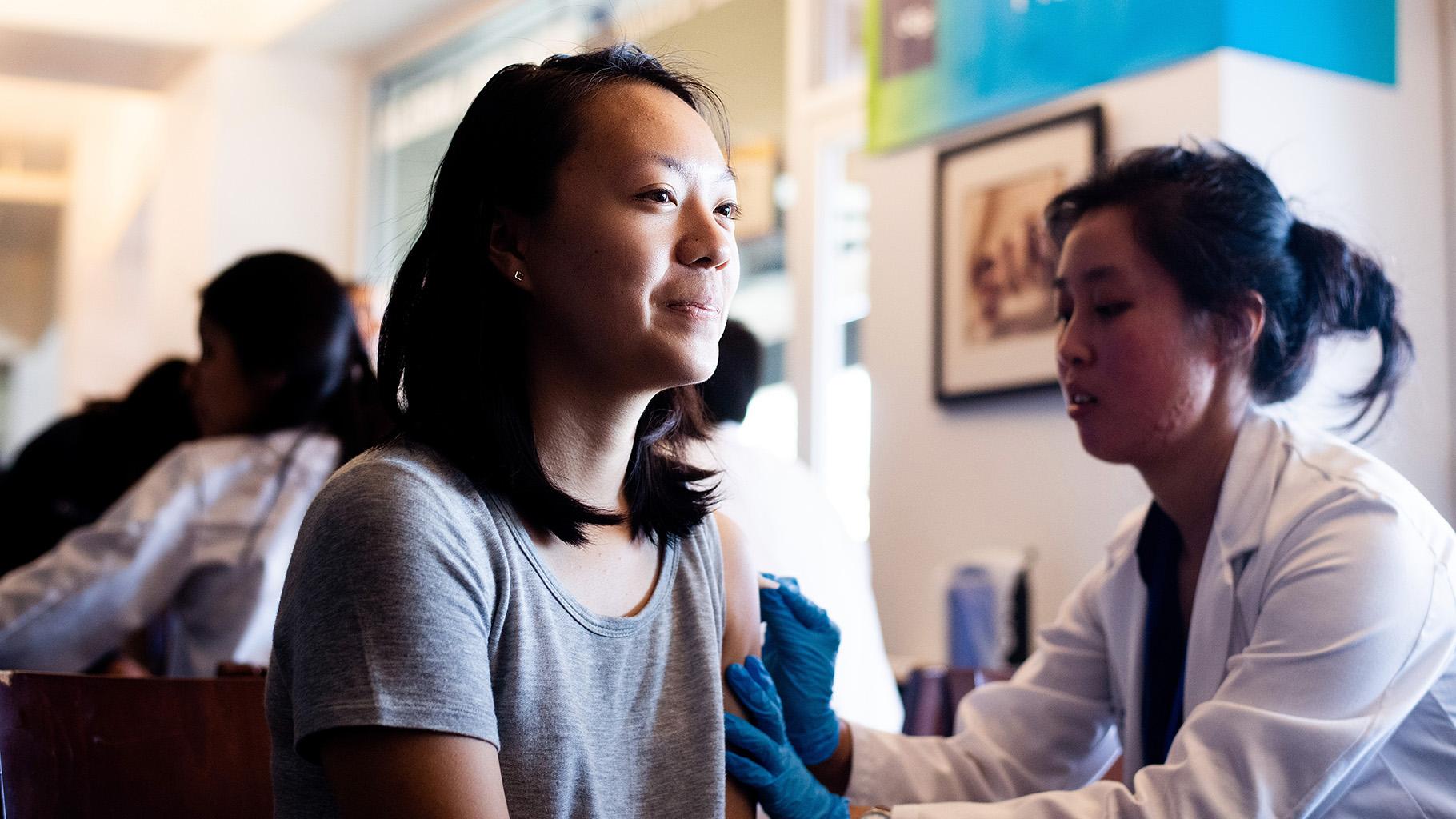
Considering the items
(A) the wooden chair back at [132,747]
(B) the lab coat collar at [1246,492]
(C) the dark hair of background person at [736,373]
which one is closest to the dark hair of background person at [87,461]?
(C) the dark hair of background person at [736,373]

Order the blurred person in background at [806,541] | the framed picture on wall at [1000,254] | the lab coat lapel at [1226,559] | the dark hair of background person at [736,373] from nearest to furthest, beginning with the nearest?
the lab coat lapel at [1226,559], the blurred person in background at [806,541], the dark hair of background person at [736,373], the framed picture on wall at [1000,254]

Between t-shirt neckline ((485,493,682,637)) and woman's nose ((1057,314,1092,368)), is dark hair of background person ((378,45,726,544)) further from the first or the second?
woman's nose ((1057,314,1092,368))

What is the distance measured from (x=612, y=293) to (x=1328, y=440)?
2.75 feet

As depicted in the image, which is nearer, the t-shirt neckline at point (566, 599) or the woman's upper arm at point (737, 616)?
the t-shirt neckline at point (566, 599)

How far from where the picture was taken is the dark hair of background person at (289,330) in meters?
2.24

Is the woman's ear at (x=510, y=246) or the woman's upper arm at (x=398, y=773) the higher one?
the woman's ear at (x=510, y=246)

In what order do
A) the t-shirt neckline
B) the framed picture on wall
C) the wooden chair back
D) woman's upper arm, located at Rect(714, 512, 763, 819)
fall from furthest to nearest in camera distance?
the framed picture on wall → woman's upper arm, located at Rect(714, 512, 763, 819) → the wooden chair back → the t-shirt neckline

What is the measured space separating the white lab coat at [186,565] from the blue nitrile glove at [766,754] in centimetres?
102

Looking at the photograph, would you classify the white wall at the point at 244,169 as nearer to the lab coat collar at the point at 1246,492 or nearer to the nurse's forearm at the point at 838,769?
the nurse's forearm at the point at 838,769

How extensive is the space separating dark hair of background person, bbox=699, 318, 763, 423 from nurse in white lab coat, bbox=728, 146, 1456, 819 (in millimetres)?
866

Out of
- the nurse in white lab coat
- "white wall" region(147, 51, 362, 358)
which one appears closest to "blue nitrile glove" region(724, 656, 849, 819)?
the nurse in white lab coat

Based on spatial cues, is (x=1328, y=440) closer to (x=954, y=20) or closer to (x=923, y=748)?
(x=923, y=748)

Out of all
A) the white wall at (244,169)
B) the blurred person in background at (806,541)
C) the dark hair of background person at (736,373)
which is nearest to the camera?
the blurred person in background at (806,541)

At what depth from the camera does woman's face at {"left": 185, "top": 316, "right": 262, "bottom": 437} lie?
7.41ft
